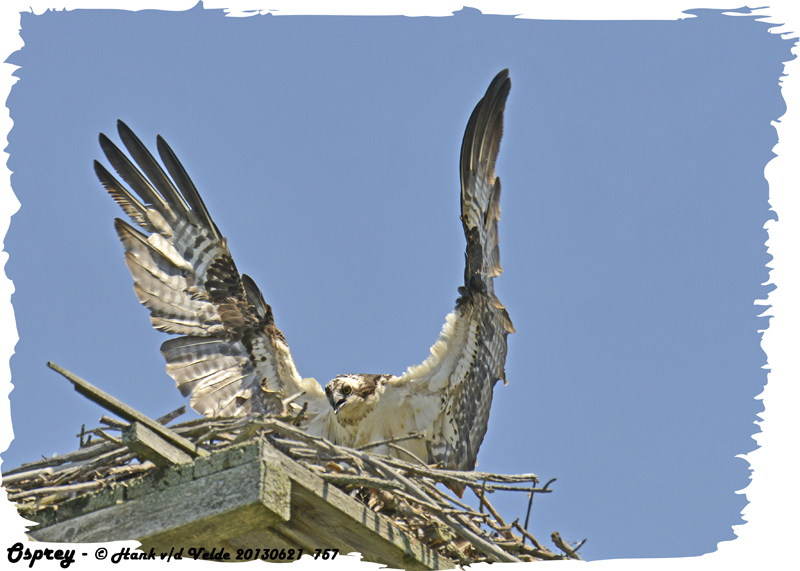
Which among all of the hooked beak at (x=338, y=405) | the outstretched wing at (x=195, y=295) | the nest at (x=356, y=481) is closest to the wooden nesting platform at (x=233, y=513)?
the nest at (x=356, y=481)

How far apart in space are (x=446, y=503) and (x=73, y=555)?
187 cm

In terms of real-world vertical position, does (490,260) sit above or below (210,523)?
above

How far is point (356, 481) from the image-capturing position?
3.90m

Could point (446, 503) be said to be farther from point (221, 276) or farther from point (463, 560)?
point (221, 276)

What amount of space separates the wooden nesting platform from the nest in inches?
4.5

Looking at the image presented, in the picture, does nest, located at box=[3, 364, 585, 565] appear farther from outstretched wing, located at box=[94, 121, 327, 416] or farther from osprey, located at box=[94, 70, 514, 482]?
outstretched wing, located at box=[94, 121, 327, 416]

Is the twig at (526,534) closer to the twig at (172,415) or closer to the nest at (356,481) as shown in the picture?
the nest at (356,481)

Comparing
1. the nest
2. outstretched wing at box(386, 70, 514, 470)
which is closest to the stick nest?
the nest

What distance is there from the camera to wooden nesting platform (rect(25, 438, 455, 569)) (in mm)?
3617

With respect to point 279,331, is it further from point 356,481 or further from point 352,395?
point 356,481

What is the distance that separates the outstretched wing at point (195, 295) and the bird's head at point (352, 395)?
1.60ft

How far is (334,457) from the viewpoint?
468cm

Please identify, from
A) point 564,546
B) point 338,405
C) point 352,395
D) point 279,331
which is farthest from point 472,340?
point 564,546

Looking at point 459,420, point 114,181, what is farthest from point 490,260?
point 114,181
